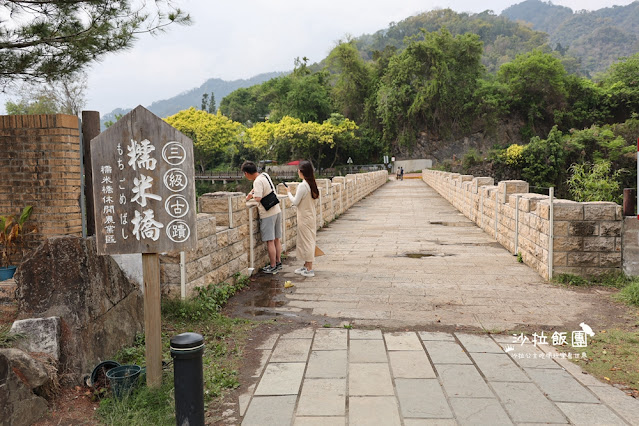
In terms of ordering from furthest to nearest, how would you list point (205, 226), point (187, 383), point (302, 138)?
point (302, 138), point (205, 226), point (187, 383)

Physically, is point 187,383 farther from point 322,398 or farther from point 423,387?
point 423,387

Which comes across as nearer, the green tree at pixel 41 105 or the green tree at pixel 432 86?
the green tree at pixel 41 105

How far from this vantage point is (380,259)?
28.3ft

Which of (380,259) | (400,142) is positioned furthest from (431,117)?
(380,259)

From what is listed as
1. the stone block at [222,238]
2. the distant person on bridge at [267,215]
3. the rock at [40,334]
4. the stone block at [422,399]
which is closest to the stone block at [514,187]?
the distant person on bridge at [267,215]

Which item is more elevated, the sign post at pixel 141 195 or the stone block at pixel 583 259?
the sign post at pixel 141 195

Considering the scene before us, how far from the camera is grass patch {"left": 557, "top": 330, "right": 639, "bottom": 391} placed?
3729 mm

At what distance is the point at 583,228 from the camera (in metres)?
6.48

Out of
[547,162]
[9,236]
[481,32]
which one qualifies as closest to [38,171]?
[9,236]

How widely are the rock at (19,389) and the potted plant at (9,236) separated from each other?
3640 mm

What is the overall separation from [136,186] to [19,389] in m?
1.47

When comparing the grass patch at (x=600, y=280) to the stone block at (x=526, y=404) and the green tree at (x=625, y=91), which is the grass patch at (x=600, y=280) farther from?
the green tree at (x=625, y=91)

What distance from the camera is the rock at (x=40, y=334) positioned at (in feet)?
11.3

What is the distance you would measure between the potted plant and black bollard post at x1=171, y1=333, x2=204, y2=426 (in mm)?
4335
